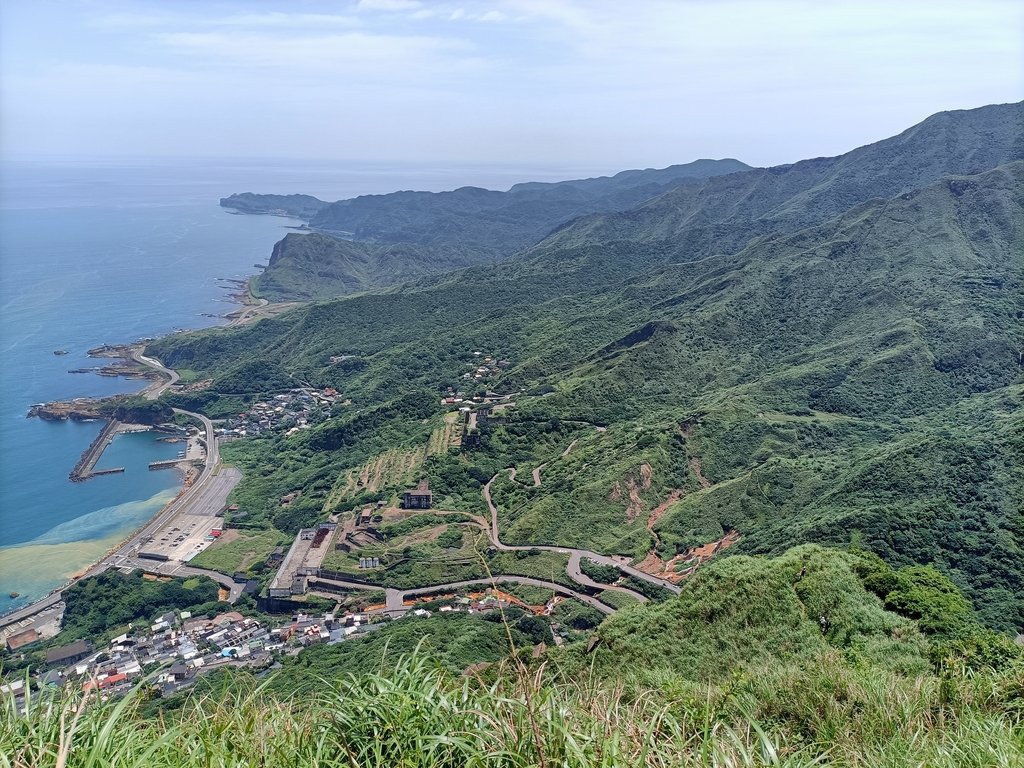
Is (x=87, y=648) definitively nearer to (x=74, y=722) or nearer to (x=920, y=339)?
(x=74, y=722)

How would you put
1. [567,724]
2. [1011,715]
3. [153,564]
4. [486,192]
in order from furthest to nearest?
1. [486,192]
2. [153,564]
3. [1011,715]
4. [567,724]

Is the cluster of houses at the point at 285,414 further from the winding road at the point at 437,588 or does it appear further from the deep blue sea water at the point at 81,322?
the winding road at the point at 437,588

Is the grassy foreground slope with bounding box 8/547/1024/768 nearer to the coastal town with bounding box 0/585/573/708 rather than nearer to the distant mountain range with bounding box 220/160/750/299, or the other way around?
the coastal town with bounding box 0/585/573/708

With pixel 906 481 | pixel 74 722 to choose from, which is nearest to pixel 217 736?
pixel 74 722

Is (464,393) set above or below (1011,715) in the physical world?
below

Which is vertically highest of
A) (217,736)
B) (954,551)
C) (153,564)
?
(217,736)

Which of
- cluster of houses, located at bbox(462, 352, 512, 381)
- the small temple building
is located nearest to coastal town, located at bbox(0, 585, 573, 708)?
the small temple building

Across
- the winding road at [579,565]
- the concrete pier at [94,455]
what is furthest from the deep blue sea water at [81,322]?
the winding road at [579,565]
